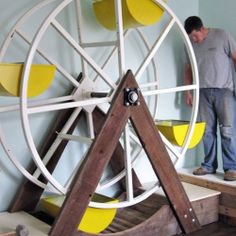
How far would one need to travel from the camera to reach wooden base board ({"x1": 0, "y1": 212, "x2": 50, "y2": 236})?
2.37 metres

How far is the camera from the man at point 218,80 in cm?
334

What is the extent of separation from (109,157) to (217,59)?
1426mm

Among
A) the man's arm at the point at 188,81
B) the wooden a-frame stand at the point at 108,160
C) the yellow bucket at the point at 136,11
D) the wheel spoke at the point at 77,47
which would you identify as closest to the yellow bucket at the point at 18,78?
the wheel spoke at the point at 77,47

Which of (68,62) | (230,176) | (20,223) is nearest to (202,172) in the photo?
(230,176)

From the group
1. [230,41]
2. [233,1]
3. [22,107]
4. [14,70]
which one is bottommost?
[22,107]

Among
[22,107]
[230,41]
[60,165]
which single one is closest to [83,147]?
[60,165]

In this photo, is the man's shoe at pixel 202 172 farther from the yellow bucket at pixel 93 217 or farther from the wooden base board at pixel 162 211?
the yellow bucket at pixel 93 217

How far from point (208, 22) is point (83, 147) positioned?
169cm

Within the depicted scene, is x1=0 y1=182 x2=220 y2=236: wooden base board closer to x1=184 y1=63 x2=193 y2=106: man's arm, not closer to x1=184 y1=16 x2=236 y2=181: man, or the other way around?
x1=184 y1=16 x2=236 y2=181: man

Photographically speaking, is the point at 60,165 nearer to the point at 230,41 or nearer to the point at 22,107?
the point at 22,107

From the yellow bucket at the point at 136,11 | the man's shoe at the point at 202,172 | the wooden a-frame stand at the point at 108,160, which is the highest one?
the yellow bucket at the point at 136,11

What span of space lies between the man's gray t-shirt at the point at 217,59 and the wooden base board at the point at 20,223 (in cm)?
175

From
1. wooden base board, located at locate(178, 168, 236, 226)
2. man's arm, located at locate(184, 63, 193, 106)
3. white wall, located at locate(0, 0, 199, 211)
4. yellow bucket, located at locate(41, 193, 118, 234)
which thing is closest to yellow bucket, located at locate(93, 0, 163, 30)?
white wall, located at locate(0, 0, 199, 211)

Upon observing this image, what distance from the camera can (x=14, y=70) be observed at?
7.28ft
